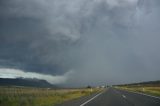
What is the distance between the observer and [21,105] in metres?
25.2

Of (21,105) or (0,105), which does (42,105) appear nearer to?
(21,105)

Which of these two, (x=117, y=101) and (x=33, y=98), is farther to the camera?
(x=33, y=98)

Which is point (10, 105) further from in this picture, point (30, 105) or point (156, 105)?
point (156, 105)

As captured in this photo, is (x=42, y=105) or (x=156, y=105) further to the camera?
(x=42, y=105)

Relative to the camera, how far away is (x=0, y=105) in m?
24.1

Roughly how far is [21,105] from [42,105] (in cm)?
180

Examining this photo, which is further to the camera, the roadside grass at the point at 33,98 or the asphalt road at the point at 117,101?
the roadside grass at the point at 33,98

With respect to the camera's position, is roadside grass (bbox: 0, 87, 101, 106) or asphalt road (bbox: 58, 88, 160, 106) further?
roadside grass (bbox: 0, 87, 101, 106)

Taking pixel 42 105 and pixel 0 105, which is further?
pixel 42 105

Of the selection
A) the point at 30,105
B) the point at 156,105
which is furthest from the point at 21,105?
the point at 156,105

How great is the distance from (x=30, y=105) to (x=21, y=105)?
0.80 m

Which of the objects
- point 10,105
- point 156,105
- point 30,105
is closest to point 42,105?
point 30,105

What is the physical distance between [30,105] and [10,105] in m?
1.67

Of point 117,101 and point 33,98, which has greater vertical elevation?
point 33,98
